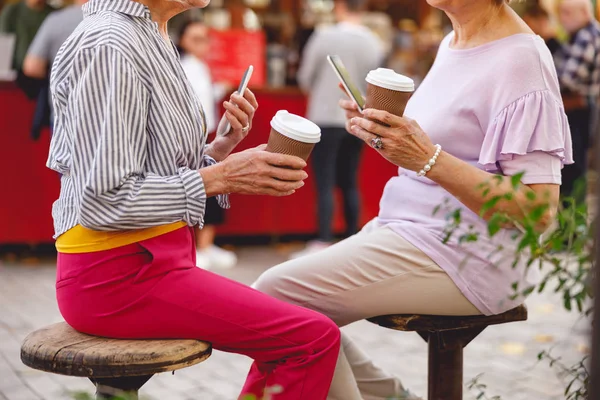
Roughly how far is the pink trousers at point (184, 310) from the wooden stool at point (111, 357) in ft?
0.13

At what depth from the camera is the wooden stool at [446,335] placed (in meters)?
2.28

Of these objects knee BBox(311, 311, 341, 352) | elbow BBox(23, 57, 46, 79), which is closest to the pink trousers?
knee BBox(311, 311, 341, 352)

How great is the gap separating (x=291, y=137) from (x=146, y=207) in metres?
0.38

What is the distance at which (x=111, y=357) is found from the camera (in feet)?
6.01

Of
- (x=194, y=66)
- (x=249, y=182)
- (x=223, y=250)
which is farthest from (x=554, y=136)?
(x=223, y=250)

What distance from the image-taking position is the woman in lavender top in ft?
7.09

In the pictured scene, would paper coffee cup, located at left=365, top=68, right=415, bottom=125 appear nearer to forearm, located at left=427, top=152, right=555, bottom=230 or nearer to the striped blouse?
forearm, located at left=427, top=152, right=555, bottom=230

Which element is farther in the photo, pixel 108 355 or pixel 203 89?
pixel 203 89

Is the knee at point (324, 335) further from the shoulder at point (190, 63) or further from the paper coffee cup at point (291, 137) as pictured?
the shoulder at point (190, 63)

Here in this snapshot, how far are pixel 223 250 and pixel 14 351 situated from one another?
116 inches

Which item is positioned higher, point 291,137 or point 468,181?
point 291,137

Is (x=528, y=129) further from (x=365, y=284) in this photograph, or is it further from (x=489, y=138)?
(x=365, y=284)

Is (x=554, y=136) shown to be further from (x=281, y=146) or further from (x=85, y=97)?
(x=85, y=97)

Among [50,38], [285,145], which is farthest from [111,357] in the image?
[50,38]
